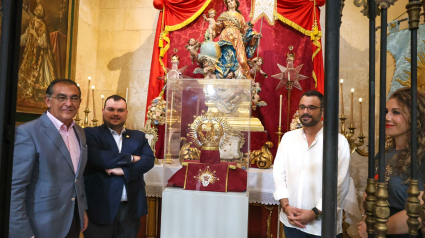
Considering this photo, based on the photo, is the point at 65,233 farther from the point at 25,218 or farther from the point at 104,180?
the point at 104,180

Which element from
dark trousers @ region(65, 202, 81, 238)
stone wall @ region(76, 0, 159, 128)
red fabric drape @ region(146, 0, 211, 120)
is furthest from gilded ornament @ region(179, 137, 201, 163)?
stone wall @ region(76, 0, 159, 128)

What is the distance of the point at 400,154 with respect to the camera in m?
1.61

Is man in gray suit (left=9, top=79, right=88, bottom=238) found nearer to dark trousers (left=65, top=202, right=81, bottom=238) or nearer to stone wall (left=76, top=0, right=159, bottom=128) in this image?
dark trousers (left=65, top=202, right=81, bottom=238)

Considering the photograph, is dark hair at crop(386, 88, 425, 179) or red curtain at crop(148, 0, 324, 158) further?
red curtain at crop(148, 0, 324, 158)

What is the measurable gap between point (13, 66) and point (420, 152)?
5.83ft

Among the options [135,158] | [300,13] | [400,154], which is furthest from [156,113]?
[400,154]

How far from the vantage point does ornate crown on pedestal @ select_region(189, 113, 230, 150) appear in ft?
8.82

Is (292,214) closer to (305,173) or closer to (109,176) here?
(305,173)

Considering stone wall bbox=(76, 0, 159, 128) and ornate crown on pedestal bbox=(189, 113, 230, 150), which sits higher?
stone wall bbox=(76, 0, 159, 128)

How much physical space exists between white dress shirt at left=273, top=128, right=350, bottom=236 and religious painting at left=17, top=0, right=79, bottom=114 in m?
3.58

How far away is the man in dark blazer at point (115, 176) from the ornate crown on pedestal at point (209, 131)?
1.49 feet

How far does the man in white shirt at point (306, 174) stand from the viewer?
2186 mm

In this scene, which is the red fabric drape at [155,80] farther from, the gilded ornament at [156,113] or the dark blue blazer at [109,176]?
the dark blue blazer at [109,176]

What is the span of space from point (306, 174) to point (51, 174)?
1.79m
